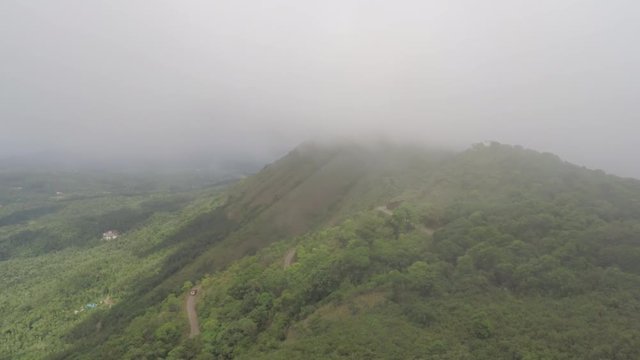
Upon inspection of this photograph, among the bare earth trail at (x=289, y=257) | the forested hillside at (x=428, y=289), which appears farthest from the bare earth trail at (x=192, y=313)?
the bare earth trail at (x=289, y=257)

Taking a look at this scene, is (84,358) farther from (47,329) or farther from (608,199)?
(608,199)

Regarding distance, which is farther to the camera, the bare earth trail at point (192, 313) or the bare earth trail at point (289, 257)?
the bare earth trail at point (289, 257)

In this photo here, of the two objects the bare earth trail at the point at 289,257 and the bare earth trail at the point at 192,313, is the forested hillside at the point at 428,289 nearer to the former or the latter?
the bare earth trail at the point at 289,257

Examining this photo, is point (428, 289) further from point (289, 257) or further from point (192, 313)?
point (192, 313)

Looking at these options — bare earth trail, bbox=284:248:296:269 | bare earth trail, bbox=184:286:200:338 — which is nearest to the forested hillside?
bare earth trail, bbox=284:248:296:269

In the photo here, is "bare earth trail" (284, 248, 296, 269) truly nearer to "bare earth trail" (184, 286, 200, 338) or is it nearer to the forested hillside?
the forested hillside

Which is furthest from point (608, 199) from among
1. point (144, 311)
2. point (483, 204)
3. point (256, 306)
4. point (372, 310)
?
point (144, 311)
